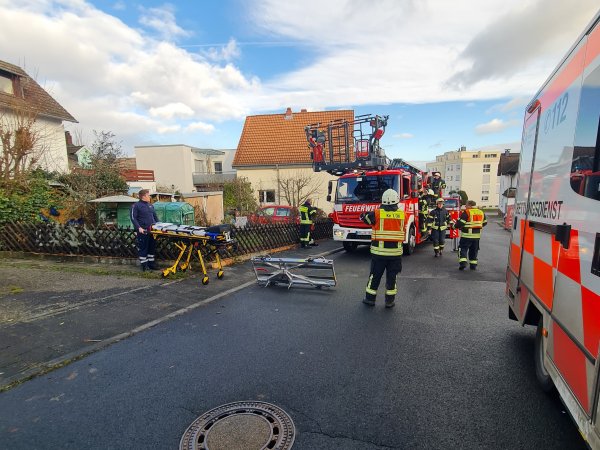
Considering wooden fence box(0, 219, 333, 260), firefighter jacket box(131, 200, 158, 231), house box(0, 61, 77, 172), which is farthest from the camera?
house box(0, 61, 77, 172)

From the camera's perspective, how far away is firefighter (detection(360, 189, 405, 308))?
17.0 ft

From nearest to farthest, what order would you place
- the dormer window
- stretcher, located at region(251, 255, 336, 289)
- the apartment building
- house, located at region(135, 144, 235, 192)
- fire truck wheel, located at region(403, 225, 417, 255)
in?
stretcher, located at region(251, 255, 336, 289), fire truck wheel, located at region(403, 225, 417, 255), the dormer window, house, located at region(135, 144, 235, 192), the apartment building

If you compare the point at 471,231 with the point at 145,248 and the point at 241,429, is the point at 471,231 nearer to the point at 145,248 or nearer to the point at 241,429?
the point at 241,429

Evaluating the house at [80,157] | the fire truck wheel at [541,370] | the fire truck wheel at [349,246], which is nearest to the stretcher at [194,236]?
the fire truck wheel at [541,370]

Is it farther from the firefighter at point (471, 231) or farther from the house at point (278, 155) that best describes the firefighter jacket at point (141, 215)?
the house at point (278, 155)

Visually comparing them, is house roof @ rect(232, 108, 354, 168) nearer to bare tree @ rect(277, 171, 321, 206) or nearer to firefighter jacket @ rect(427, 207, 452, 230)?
bare tree @ rect(277, 171, 321, 206)

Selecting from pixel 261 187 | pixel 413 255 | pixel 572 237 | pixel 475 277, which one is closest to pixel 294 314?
pixel 572 237

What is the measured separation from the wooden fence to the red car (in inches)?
173

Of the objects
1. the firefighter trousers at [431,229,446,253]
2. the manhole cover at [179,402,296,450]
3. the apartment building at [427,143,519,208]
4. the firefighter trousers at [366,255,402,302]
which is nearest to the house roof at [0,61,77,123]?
the firefighter trousers at [366,255,402,302]

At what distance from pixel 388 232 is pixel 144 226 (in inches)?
203

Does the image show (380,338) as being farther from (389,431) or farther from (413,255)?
(413,255)

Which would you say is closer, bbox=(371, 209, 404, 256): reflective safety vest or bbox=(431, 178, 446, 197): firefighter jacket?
bbox=(371, 209, 404, 256): reflective safety vest

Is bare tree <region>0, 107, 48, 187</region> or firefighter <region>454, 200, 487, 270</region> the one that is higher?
bare tree <region>0, 107, 48, 187</region>

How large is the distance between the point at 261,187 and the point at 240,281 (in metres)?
18.4
